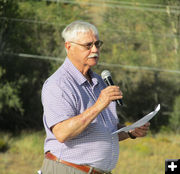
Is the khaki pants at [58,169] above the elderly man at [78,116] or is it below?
below

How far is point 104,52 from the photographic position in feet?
51.7

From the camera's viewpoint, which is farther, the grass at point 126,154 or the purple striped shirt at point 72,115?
the grass at point 126,154

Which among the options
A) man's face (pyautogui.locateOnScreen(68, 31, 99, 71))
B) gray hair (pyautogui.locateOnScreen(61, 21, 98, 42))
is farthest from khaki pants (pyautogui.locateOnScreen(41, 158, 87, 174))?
gray hair (pyautogui.locateOnScreen(61, 21, 98, 42))

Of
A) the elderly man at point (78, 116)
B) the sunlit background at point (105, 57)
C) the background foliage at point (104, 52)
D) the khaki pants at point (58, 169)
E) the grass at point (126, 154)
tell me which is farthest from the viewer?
the background foliage at point (104, 52)

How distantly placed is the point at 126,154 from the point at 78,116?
38.1 ft

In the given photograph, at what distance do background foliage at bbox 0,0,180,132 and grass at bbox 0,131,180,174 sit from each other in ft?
2.62

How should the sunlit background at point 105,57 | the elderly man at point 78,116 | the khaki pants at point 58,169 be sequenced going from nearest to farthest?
the elderly man at point 78,116, the khaki pants at point 58,169, the sunlit background at point 105,57

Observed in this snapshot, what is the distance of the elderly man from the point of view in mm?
2230

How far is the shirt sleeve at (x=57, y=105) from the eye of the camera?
229 centimetres

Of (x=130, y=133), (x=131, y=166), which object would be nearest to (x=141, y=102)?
(x=131, y=166)

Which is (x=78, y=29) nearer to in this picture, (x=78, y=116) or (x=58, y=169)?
(x=78, y=116)

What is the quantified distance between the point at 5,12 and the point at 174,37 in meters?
5.76

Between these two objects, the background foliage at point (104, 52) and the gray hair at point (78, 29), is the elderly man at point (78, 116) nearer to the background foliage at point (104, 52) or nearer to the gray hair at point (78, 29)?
the gray hair at point (78, 29)

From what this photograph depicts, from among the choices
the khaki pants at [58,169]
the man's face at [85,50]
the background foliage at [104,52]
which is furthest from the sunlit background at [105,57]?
the khaki pants at [58,169]
